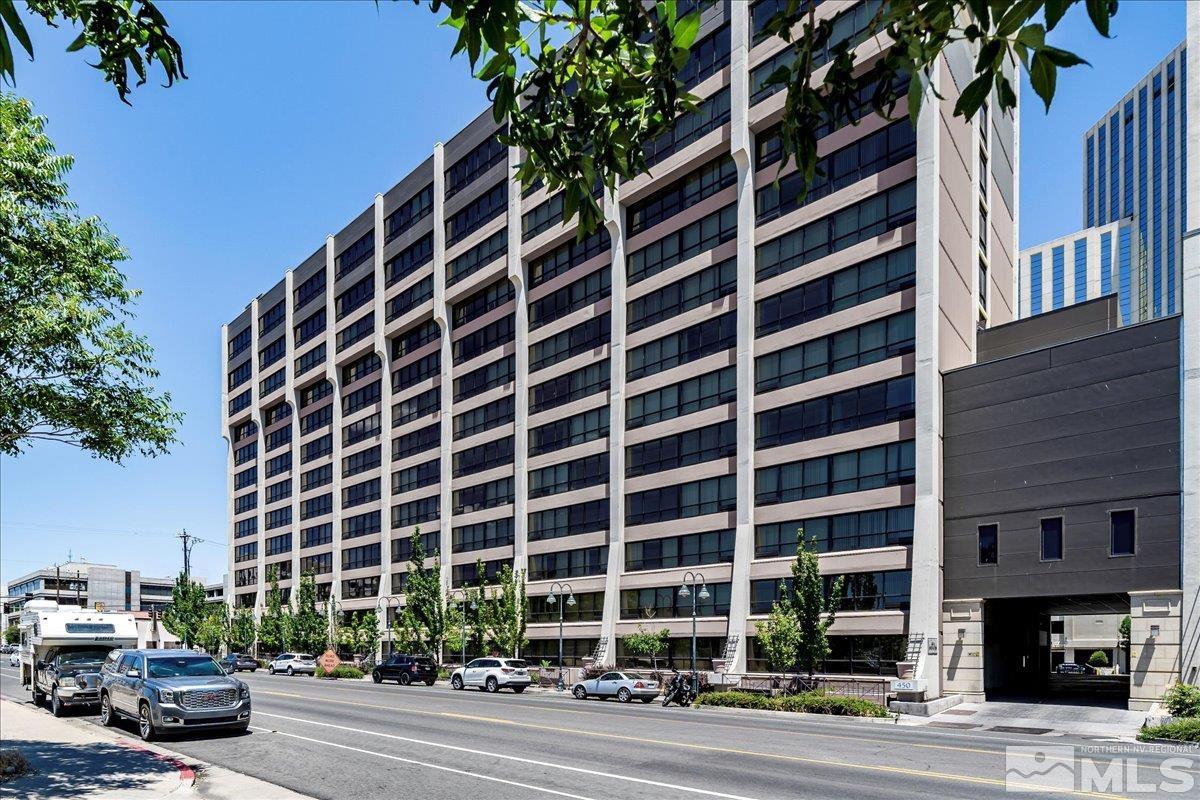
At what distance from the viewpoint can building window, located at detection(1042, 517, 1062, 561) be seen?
38.2 m

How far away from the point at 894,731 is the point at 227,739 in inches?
680

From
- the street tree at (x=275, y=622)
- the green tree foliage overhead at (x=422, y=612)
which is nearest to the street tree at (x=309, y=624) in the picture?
the street tree at (x=275, y=622)

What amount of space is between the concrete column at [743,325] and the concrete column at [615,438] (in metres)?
8.07

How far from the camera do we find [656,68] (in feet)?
20.5

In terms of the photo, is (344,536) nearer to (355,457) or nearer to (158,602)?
(355,457)

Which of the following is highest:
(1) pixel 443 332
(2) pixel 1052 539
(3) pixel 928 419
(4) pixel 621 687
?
(1) pixel 443 332

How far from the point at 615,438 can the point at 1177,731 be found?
1369 inches

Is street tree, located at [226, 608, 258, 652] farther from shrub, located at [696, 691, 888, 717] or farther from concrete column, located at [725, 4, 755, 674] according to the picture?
shrub, located at [696, 691, 888, 717]

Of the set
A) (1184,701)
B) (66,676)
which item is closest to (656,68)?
(66,676)

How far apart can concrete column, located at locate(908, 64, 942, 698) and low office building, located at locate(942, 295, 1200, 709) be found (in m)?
1.06

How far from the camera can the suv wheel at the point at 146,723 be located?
21967 millimetres

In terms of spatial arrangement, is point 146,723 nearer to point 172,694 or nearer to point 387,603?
point 172,694

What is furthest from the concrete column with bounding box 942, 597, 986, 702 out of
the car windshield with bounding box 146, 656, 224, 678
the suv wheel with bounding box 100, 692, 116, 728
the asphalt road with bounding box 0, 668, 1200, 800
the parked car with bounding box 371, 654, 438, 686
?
the suv wheel with bounding box 100, 692, 116, 728

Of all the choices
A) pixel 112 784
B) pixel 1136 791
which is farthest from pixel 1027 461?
pixel 112 784
